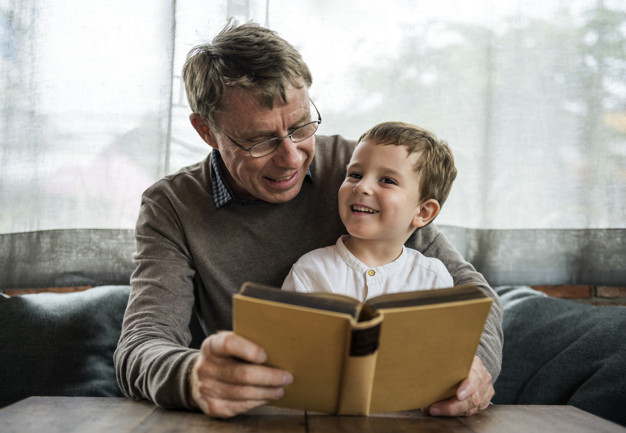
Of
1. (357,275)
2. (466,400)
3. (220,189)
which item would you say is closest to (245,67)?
(220,189)

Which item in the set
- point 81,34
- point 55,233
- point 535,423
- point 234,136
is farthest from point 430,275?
point 81,34

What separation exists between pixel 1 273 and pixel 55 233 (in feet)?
0.77

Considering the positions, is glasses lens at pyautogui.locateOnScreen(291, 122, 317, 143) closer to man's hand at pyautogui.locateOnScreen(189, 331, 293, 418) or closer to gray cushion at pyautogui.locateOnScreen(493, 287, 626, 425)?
man's hand at pyautogui.locateOnScreen(189, 331, 293, 418)

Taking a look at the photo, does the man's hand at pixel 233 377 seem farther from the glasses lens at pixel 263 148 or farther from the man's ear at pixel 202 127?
the man's ear at pixel 202 127

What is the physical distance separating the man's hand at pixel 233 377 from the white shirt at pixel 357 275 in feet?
1.40

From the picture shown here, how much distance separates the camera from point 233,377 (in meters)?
0.85

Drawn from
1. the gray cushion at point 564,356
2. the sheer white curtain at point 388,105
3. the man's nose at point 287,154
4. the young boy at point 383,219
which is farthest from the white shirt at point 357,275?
the sheer white curtain at point 388,105

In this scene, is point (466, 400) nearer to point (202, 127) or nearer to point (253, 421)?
point (253, 421)

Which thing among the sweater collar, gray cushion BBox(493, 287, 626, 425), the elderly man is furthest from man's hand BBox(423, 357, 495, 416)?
the sweater collar

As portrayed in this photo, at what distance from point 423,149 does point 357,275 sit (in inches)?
14.6

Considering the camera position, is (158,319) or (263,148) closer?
(158,319)

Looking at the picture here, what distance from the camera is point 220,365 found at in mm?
875

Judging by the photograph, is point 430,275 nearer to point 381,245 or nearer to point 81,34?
point 381,245

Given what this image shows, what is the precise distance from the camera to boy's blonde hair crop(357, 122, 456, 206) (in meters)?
1.36
